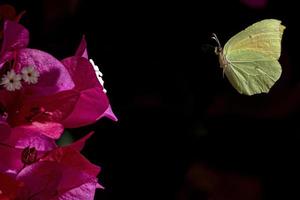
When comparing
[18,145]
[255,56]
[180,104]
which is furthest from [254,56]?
[180,104]

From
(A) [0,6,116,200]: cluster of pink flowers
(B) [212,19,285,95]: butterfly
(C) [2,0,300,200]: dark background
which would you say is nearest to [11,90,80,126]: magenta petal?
(A) [0,6,116,200]: cluster of pink flowers

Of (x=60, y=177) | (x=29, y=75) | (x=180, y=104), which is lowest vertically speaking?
(x=180, y=104)

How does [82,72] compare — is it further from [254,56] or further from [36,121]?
[254,56]

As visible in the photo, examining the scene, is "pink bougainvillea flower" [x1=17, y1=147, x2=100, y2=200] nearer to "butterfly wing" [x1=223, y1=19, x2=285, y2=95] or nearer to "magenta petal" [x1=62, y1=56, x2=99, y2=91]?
"magenta petal" [x1=62, y1=56, x2=99, y2=91]

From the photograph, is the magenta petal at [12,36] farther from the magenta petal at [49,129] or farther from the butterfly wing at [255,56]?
the butterfly wing at [255,56]

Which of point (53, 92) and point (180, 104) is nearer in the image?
point (53, 92)

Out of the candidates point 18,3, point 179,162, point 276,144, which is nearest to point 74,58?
point 18,3
